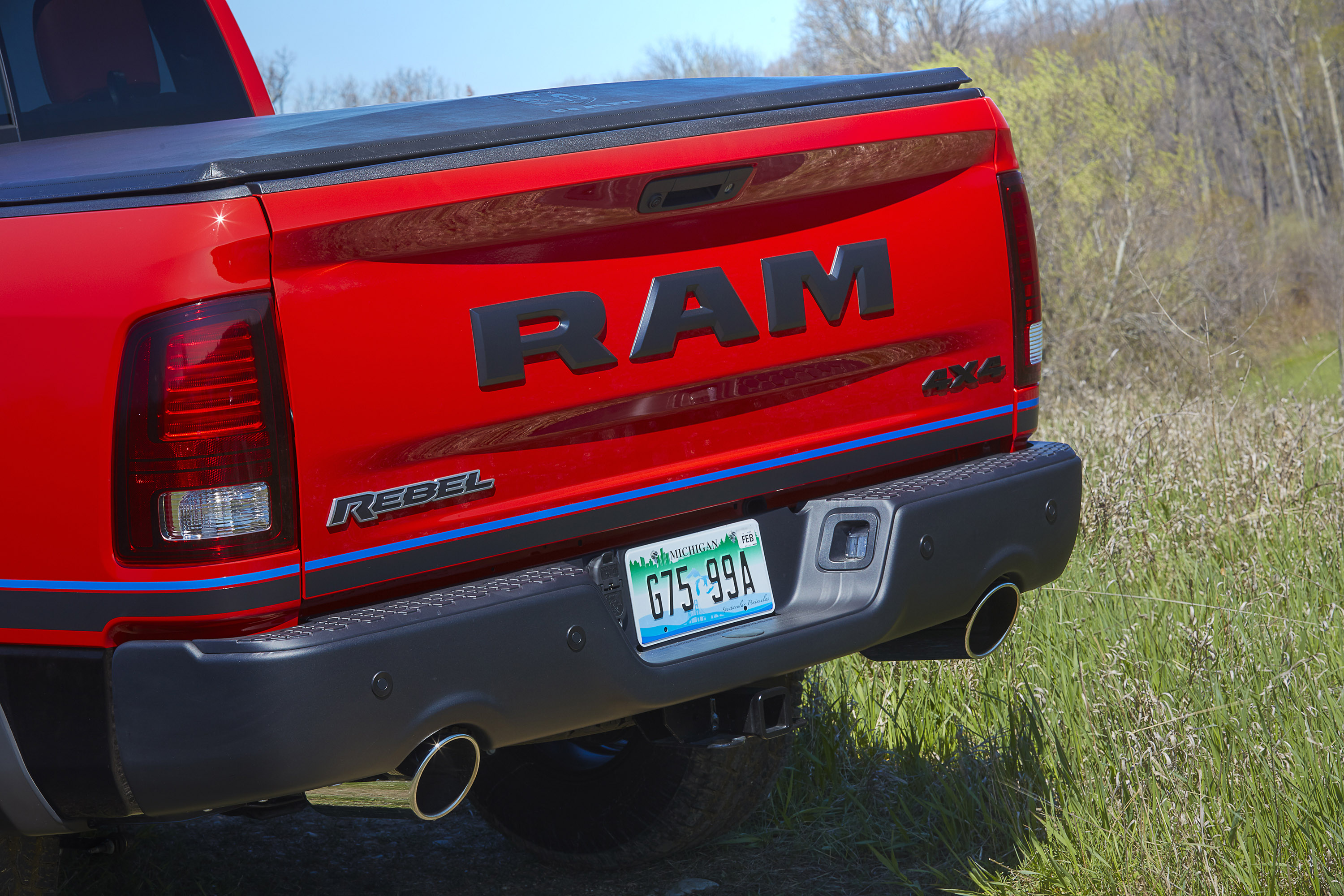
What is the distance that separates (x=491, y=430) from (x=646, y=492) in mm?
370

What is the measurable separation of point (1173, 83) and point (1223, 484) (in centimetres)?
1462

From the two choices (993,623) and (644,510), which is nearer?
(644,510)

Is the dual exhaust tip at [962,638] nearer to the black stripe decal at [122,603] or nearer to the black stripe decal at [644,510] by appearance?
the black stripe decal at [644,510]

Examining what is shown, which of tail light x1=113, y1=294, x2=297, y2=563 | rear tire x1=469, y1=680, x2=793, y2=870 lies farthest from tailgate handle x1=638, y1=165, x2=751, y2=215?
rear tire x1=469, y1=680, x2=793, y2=870

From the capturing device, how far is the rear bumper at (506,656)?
76.3 inches

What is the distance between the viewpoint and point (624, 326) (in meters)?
2.33

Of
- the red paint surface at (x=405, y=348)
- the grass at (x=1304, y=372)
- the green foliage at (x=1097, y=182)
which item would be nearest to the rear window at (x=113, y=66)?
the red paint surface at (x=405, y=348)

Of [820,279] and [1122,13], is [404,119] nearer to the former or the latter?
[820,279]

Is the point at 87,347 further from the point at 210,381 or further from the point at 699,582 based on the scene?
the point at 699,582

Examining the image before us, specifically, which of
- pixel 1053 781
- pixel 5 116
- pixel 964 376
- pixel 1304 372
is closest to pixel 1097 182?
pixel 1304 372

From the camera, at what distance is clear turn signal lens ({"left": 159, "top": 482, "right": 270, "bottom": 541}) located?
6.39 feet

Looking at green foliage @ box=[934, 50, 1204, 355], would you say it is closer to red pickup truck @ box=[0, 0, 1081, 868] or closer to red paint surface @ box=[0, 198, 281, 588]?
red pickup truck @ box=[0, 0, 1081, 868]

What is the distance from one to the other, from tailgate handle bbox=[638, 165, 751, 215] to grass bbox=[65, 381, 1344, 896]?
166 cm

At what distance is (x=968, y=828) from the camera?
11.0 feet
